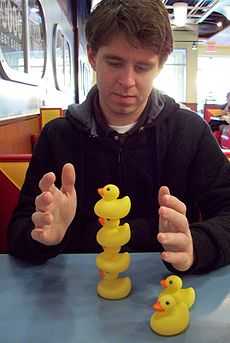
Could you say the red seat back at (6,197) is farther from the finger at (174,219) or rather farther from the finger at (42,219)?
the finger at (174,219)

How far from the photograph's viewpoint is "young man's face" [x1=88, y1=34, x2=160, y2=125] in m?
0.85

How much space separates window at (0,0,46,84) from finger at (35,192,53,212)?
1249mm

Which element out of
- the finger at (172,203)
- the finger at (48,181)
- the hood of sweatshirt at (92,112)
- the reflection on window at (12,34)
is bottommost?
the finger at (172,203)

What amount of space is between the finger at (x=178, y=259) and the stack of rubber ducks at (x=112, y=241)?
2.9 inches

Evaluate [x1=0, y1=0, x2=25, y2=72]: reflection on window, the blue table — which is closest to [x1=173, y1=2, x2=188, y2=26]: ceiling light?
[x1=0, y1=0, x2=25, y2=72]: reflection on window

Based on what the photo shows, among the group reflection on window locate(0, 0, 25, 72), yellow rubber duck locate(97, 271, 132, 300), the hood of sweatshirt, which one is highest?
reflection on window locate(0, 0, 25, 72)

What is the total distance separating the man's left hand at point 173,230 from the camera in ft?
1.93

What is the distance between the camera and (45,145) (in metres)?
1.08

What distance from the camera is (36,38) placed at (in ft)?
8.89

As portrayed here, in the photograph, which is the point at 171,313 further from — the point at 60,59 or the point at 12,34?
the point at 60,59

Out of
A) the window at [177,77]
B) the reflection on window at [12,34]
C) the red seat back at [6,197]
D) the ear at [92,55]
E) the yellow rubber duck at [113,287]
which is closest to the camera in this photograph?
the yellow rubber duck at [113,287]

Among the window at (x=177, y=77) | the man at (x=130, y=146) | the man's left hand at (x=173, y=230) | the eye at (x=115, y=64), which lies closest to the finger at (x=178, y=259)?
the man's left hand at (x=173, y=230)

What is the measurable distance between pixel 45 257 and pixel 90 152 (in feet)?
1.18

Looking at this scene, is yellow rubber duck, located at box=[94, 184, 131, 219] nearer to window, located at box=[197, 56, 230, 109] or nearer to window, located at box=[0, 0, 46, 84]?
window, located at box=[0, 0, 46, 84]
